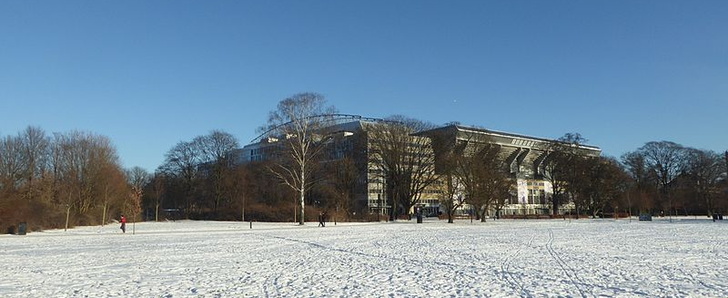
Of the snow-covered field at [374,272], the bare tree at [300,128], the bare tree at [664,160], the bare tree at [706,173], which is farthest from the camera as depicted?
the bare tree at [664,160]

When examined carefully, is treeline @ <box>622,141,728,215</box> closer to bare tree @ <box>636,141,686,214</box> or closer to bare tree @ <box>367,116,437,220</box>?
bare tree @ <box>636,141,686,214</box>

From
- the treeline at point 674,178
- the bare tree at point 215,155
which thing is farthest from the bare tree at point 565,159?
the bare tree at point 215,155

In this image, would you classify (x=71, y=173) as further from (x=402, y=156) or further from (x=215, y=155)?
(x=402, y=156)

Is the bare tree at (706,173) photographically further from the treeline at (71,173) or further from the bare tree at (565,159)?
the treeline at (71,173)

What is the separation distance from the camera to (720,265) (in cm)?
1608

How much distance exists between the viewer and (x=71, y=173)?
200 ft

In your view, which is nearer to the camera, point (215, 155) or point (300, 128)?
point (300, 128)

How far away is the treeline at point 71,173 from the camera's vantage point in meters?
54.8

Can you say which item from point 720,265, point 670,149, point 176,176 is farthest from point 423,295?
point 670,149

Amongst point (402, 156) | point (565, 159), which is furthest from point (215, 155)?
point (565, 159)

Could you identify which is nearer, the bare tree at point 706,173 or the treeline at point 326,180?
the treeline at point 326,180

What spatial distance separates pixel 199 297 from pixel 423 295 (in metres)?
4.48

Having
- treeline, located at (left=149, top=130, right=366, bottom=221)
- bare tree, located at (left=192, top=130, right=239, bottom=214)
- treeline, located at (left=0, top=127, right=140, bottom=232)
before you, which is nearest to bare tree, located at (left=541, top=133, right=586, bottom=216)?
treeline, located at (left=149, top=130, right=366, bottom=221)

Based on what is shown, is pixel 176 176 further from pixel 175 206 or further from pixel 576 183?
pixel 576 183
